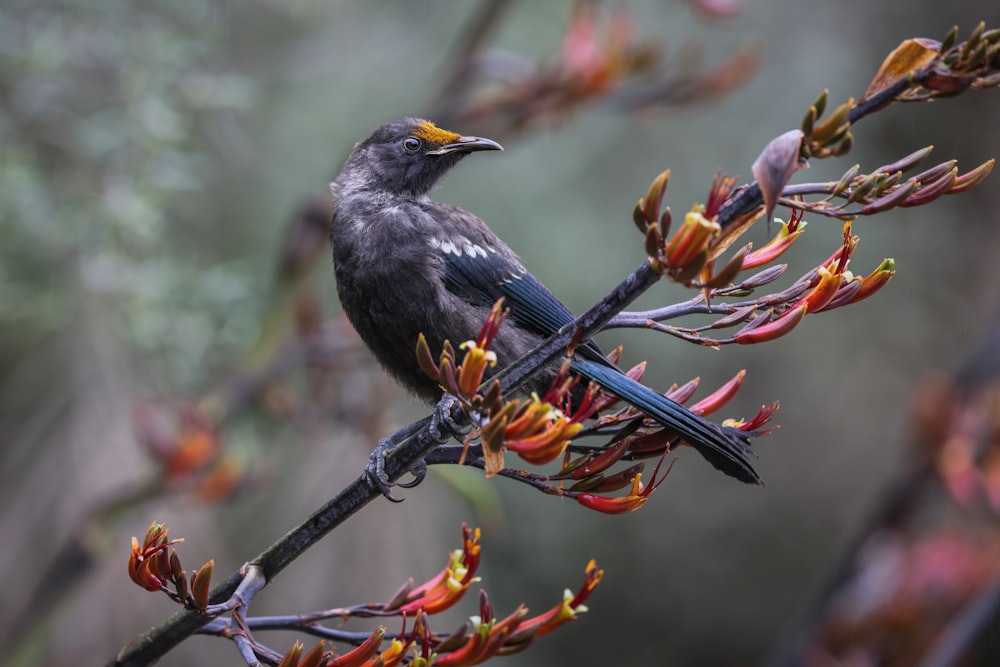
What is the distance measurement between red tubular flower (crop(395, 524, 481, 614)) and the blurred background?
4.81 ft

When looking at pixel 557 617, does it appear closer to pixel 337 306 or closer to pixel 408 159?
pixel 408 159

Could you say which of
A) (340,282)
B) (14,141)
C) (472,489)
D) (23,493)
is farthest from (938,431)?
(14,141)

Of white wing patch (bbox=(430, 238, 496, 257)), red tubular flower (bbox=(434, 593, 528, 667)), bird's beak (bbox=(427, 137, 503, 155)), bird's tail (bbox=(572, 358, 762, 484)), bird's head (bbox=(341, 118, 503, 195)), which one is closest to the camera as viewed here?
red tubular flower (bbox=(434, 593, 528, 667))

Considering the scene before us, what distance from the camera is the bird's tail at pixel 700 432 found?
1.81 meters

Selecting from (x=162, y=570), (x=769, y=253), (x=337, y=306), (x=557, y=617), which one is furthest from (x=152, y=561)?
(x=337, y=306)

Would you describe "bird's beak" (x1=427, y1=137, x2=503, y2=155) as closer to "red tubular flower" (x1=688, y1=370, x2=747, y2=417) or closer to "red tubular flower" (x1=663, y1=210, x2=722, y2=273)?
"red tubular flower" (x1=688, y1=370, x2=747, y2=417)

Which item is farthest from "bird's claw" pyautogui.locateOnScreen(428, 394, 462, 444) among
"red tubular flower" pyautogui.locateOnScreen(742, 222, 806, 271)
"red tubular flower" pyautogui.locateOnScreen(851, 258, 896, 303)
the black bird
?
the black bird

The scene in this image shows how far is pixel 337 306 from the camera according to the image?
538 cm

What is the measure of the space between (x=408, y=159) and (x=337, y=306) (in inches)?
88.2

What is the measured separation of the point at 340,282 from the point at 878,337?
478 cm

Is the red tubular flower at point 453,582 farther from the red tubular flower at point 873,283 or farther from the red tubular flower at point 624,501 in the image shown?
the red tubular flower at point 873,283

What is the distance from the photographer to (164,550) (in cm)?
157

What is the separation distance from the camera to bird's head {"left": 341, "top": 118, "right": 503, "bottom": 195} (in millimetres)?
3201

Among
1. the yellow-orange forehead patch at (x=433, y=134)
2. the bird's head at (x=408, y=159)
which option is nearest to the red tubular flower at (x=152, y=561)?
the bird's head at (x=408, y=159)
